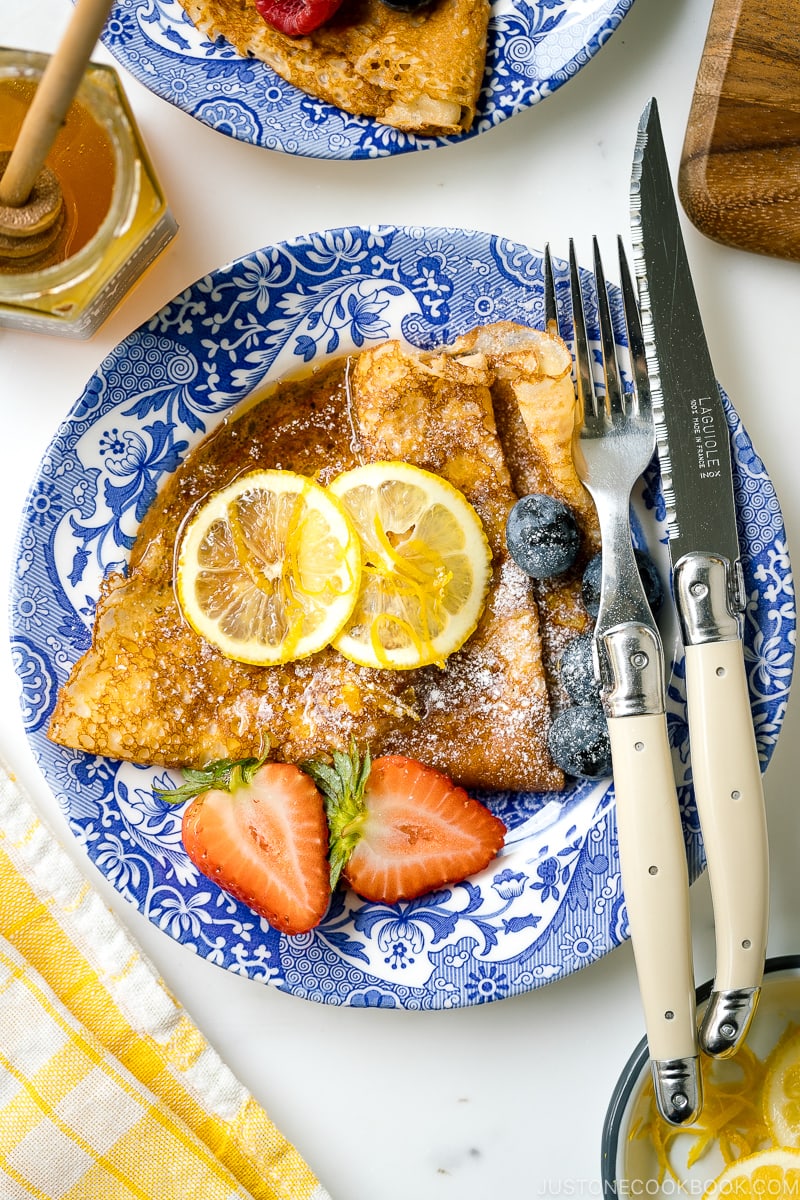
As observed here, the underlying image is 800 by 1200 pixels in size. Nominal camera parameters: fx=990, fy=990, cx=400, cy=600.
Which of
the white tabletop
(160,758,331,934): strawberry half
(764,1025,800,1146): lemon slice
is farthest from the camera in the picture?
the white tabletop

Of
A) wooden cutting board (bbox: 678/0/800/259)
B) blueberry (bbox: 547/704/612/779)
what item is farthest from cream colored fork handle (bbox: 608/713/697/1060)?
wooden cutting board (bbox: 678/0/800/259)

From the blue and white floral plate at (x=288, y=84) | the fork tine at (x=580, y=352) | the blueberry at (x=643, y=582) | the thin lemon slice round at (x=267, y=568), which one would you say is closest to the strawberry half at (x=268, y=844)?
the thin lemon slice round at (x=267, y=568)

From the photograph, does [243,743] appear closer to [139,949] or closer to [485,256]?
[139,949]

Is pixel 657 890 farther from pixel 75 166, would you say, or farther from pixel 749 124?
pixel 75 166

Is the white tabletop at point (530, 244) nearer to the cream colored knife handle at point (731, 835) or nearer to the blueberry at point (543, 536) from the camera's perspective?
the cream colored knife handle at point (731, 835)

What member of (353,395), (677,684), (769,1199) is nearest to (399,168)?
(353,395)

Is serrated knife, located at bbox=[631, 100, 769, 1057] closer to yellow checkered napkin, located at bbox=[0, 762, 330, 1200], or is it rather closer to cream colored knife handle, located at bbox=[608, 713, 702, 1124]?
cream colored knife handle, located at bbox=[608, 713, 702, 1124]

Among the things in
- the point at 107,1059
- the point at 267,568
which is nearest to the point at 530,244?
the point at 267,568
